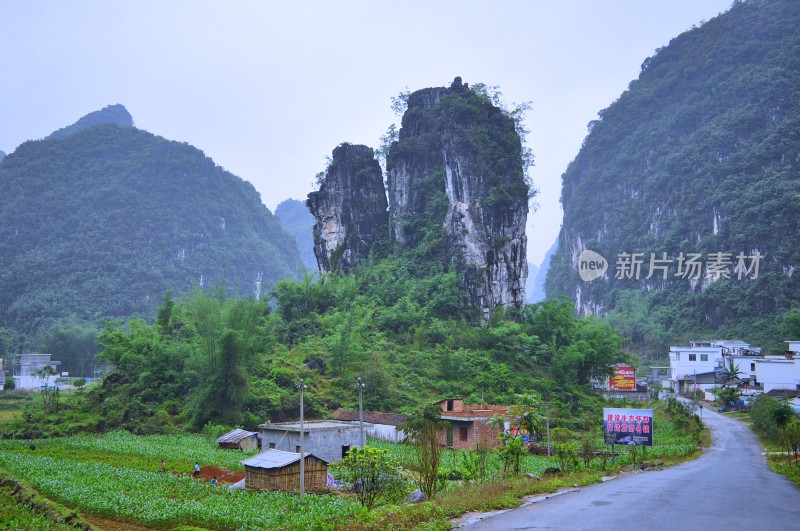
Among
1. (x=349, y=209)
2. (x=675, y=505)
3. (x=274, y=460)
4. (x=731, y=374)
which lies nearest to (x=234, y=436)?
(x=274, y=460)

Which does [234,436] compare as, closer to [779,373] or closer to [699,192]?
[779,373]

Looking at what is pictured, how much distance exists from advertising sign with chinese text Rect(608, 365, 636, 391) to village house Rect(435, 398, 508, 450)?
18353 mm

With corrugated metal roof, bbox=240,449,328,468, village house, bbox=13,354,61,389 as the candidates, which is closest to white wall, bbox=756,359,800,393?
corrugated metal roof, bbox=240,449,328,468

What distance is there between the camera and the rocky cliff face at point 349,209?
52938 millimetres

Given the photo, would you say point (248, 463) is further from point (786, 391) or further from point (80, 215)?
point (80, 215)

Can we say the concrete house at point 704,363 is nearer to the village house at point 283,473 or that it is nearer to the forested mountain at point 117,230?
the village house at point 283,473

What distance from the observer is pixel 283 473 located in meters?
18.3

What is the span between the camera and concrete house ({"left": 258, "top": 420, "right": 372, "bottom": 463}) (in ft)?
82.9

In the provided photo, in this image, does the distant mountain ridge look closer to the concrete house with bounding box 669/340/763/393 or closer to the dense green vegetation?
the dense green vegetation

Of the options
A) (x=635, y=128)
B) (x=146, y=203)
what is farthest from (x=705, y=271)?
(x=146, y=203)

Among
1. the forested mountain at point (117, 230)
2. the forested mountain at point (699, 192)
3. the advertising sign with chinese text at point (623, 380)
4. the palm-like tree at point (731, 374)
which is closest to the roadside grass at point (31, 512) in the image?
the advertising sign with chinese text at point (623, 380)

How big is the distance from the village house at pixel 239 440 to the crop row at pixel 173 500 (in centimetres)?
640

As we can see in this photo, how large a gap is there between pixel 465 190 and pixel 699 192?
48946 mm

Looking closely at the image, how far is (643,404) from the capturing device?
4397 cm
